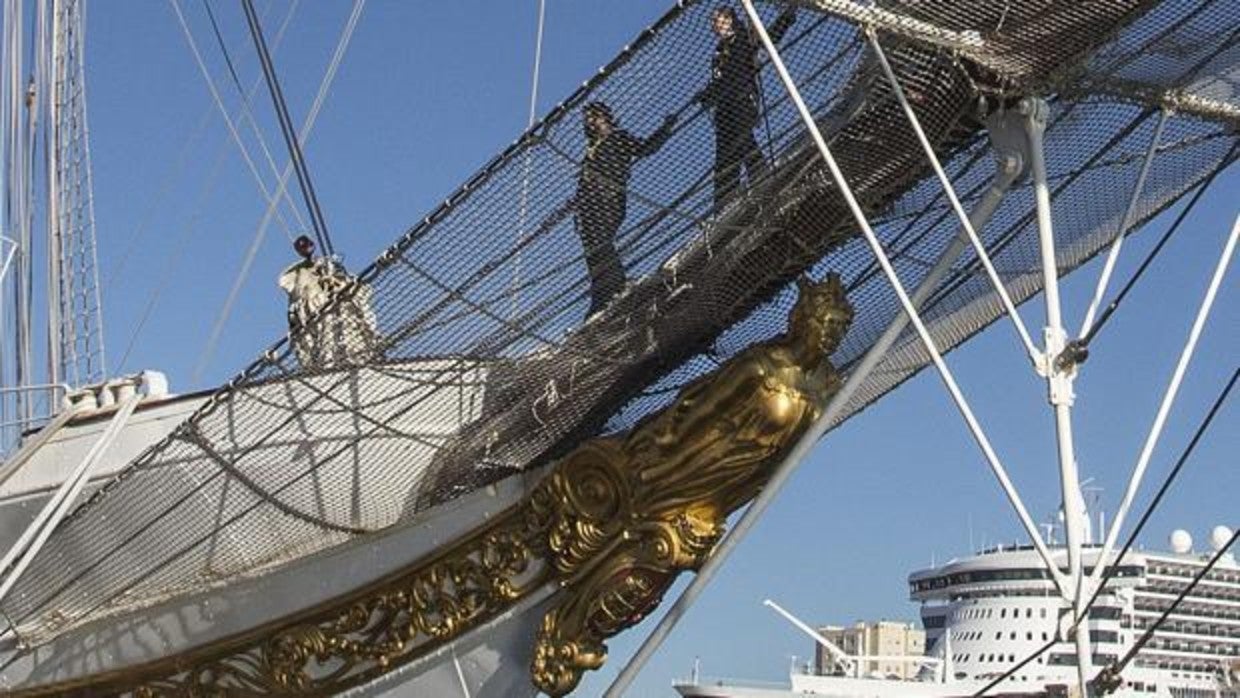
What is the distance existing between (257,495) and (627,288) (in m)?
1.85

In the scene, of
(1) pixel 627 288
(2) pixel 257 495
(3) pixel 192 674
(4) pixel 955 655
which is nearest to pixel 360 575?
(2) pixel 257 495

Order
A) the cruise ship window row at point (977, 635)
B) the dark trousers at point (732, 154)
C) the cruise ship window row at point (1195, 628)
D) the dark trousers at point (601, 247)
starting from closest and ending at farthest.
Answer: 1. the dark trousers at point (732, 154)
2. the dark trousers at point (601, 247)
3. the cruise ship window row at point (977, 635)
4. the cruise ship window row at point (1195, 628)

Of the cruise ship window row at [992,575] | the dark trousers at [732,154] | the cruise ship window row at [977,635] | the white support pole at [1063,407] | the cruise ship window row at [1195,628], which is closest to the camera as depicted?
the white support pole at [1063,407]

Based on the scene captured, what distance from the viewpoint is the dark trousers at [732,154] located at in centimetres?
631

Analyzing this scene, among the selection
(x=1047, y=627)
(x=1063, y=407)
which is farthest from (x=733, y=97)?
(x=1047, y=627)

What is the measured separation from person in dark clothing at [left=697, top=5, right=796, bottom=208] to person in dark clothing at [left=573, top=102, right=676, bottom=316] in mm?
165

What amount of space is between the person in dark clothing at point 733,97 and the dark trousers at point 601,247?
35cm

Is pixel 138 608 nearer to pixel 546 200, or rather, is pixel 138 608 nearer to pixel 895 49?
pixel 546 200

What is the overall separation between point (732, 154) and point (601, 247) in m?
0.58

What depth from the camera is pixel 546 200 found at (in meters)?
6.58

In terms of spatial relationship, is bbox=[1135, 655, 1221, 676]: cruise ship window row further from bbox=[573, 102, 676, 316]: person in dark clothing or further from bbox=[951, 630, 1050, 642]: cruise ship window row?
bbox=[573, 102, 676, 316]: person in dark clothing

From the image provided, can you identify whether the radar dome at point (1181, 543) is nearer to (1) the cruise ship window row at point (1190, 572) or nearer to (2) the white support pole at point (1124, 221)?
(1) the cruise ship window row at point (1190, 572)

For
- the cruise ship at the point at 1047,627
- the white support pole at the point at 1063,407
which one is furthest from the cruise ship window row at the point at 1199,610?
the white support pole at the point at 1063,407

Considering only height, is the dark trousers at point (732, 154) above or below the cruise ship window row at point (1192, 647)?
below
